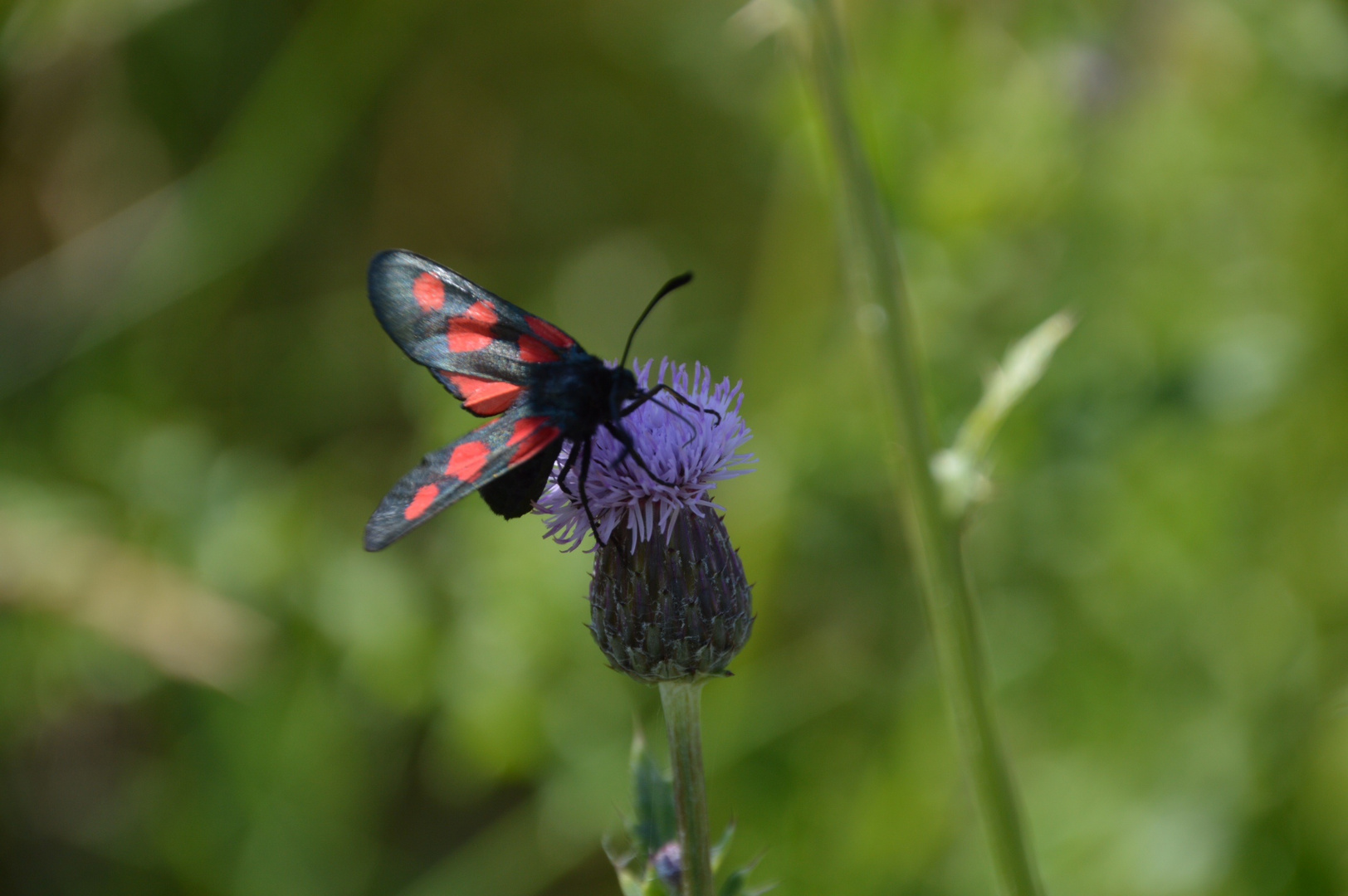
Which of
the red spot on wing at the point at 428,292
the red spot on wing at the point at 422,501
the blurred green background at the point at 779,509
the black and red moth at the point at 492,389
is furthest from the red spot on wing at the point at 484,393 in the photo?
the blurred green background at the point at 779,509

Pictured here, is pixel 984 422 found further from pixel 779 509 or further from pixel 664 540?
pixel 779 509

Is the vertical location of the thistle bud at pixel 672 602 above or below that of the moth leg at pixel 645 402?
below

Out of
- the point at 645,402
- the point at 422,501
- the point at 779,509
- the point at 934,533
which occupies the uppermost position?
the point at 779,509

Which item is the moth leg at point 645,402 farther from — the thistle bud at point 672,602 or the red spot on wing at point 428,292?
the red spot on wing at point 428,292

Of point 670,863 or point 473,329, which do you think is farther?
point 473,329

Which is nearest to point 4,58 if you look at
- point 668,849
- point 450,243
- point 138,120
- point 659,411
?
point 138,120

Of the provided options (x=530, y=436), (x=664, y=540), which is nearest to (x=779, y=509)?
(x=664, y=540)
